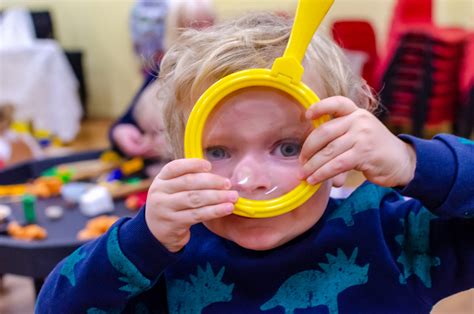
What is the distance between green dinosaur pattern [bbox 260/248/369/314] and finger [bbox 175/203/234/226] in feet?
0.58

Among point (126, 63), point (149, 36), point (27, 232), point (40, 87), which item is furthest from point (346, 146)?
point (126, 63)

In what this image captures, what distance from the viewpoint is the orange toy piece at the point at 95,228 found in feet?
4.33

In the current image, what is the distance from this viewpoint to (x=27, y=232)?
137cm

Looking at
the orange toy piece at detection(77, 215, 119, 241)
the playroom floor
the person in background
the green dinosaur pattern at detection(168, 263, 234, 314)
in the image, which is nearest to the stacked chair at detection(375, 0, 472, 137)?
the person in background

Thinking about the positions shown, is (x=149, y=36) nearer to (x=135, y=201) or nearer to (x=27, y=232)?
(x=135, y=201)

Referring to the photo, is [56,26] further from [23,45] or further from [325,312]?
[325,312]

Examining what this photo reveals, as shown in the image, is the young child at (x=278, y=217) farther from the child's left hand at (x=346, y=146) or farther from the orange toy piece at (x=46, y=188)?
the orange toy piece at (x=46, y=188)

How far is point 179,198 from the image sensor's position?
0.64 meters

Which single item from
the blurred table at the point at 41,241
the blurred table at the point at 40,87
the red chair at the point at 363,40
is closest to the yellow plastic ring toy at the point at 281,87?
the blurred table at the point at 41,241

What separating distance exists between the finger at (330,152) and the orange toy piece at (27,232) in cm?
90

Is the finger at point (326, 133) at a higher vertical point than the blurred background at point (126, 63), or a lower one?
higher

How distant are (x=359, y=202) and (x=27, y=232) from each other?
0.87 meters

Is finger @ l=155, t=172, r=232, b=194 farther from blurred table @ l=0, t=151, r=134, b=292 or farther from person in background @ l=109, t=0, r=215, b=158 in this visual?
blurred table @ l=0, t=151, r=134, b=292

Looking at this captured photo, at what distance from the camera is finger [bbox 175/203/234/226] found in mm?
628
